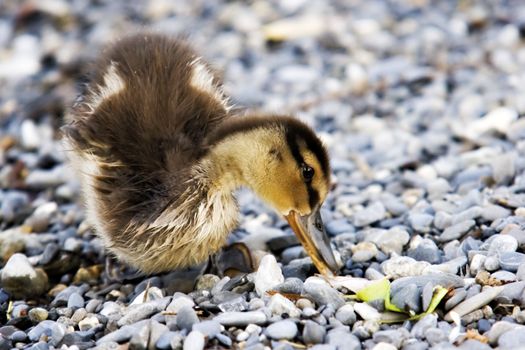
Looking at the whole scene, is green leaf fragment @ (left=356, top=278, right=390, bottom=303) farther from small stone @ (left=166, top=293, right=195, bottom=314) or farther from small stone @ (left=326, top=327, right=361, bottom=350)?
small stone @ (left=166, top=293, right=195, bottom=314)

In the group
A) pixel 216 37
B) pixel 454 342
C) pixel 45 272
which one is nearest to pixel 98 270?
pixel 45 272

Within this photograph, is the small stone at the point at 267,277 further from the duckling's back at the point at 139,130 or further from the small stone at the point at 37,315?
the small stone at the point at 37,315

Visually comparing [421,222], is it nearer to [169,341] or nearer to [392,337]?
[392,337]

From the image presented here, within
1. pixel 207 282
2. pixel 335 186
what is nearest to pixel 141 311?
pixel 207 282

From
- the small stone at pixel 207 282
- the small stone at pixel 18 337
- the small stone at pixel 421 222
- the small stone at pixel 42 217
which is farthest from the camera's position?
the small stone at pixel 42 217

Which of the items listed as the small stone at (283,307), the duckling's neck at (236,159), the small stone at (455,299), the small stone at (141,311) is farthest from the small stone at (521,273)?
the small stone at (141,311)
